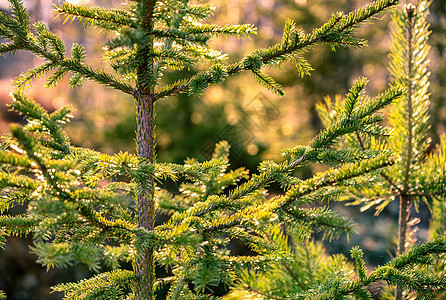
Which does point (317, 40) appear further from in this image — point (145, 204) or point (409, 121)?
point (145, 204)

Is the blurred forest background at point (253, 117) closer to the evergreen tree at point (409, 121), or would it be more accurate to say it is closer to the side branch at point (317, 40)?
the evergreen tree at point (409, 121)

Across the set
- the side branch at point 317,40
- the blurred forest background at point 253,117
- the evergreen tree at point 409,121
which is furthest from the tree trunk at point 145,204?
the blurred forest background at point 253,117

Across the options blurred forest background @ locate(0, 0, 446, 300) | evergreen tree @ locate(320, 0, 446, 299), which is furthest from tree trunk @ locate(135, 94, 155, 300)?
blurred forest background @ locate(0, 0, 446, 300)

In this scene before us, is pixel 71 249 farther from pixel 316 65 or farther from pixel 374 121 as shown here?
pixel 316 65

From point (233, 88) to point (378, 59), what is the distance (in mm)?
2742

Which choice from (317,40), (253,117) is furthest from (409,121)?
(253,117)

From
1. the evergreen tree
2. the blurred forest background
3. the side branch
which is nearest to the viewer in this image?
the side branch

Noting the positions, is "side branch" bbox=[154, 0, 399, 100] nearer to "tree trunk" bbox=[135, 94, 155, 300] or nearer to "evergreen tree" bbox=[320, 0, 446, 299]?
"tree trunk" bbox=[135, 94, 155, 300]

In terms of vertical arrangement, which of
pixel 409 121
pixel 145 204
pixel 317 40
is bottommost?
pixel 145 204

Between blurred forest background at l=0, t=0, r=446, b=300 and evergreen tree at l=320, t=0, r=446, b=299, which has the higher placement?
blurred forest background at l=0, t=0, r=446, b=300

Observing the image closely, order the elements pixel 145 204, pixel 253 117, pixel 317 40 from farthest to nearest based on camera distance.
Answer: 1. pixel 253 117
2. pixel 145 204
3. pixel 317 40

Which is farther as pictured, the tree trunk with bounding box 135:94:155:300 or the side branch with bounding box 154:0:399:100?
the tree trunk with bounding box 135:94:155:300

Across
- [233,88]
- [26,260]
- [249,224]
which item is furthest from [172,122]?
[249,224]

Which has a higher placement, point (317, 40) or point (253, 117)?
point (253, 117)
